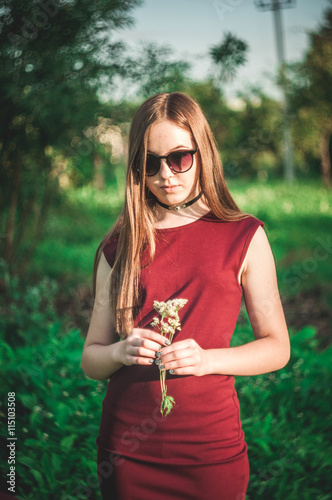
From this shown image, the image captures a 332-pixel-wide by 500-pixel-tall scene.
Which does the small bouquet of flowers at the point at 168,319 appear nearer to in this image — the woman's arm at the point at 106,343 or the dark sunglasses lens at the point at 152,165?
the woman's arm at the point at 106,343

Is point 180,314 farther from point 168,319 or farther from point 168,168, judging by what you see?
point 168,168

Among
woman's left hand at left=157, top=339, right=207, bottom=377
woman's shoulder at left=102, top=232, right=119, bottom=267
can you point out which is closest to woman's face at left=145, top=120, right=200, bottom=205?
woman's shoulder at left=102, top=232, right=119, bottom=267

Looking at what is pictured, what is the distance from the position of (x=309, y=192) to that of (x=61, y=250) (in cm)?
938

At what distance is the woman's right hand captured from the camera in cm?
→ 129

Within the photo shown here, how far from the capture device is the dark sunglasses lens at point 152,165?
1.54 meters

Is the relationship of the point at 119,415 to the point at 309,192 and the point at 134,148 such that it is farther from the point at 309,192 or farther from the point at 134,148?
the point at 309,192

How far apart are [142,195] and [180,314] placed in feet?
1.44

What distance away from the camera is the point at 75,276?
6.68 m

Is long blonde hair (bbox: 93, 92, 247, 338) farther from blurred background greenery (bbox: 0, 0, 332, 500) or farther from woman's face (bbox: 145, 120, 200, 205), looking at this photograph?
blurred background greenery (bbox: 0, 0, 332, 500)

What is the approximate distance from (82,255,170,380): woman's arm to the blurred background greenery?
4.33 ft

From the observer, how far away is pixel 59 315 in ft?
18.2

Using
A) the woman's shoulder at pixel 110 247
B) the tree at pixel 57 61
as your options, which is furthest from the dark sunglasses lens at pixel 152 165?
the tree at pixel 57 61

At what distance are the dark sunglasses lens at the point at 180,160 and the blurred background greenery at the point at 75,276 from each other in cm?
187

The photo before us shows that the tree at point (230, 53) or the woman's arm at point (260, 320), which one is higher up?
the tree at point (230, 53)
